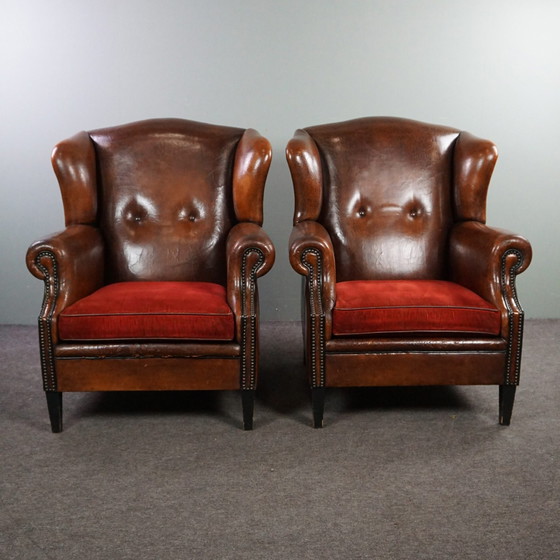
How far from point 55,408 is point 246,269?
2.79 ft

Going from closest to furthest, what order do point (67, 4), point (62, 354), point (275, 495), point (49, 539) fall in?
point (49, 539) < point (275, 495) < point (62, 354) < point (67, 4)

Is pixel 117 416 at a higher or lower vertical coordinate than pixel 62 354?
lower

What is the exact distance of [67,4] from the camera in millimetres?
3949

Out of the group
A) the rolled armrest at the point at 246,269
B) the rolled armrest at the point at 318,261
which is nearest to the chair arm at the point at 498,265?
the rolled armrest at the point at 318,261

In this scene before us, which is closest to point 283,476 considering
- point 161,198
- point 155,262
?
point 155,262

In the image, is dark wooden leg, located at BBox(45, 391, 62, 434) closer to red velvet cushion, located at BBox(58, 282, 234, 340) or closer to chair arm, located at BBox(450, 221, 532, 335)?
red velvet cushion, located at BBox(58, 282, 234, 340)

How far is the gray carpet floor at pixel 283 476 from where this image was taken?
203 cm

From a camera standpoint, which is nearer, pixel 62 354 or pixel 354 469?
pixel 354 469

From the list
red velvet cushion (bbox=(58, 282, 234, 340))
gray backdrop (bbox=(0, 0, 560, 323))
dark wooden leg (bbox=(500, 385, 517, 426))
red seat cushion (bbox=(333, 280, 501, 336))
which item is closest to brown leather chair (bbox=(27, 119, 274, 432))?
red velvet cushion (bbox=(58, 282, 234, 340))

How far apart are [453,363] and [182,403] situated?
1.08m

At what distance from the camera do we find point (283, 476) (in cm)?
241

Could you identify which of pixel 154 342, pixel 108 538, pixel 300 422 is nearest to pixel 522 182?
pixel 300 422

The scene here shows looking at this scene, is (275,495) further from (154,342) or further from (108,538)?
(154,342)

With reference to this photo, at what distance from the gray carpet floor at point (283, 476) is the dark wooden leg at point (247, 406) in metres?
0.05
